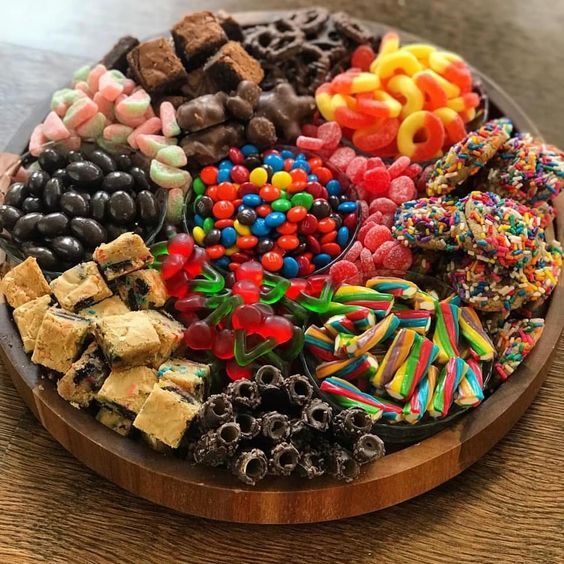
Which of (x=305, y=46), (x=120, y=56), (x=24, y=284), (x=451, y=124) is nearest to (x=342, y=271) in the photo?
(x=451, y=124)

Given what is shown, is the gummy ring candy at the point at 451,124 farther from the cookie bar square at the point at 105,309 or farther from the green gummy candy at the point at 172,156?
the cookie bar square at the point at 105,309

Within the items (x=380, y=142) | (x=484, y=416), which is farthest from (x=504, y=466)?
(x=380, y=142)

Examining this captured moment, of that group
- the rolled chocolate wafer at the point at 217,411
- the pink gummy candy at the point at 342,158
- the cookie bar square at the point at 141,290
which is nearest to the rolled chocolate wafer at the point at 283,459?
the rolled chocolate wafer at the point at 217,411

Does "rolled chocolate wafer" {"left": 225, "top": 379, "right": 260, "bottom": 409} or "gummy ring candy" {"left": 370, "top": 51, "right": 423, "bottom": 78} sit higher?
"gummy ring candy" {"left": 370, "top": 51, "right": 423, "bottom": 78}

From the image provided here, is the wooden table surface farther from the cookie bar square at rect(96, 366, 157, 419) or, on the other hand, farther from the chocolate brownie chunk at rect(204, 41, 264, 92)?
the chocolate brownie chunk at rect(204, 41, 264, 92)

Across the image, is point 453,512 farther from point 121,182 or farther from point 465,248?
point 121,182

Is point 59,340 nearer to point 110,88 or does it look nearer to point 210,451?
point 210,451

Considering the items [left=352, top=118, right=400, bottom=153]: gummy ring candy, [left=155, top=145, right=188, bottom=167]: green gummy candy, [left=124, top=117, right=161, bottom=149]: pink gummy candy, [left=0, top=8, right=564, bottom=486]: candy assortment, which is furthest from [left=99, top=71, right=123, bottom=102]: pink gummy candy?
[left=352, top=118, right=400, bottom=153]: gummy ring candy
